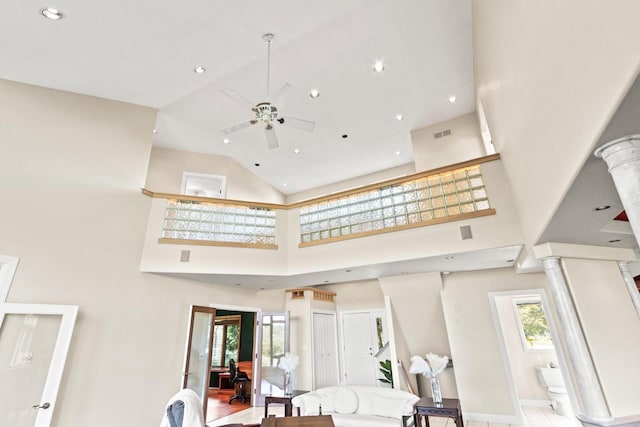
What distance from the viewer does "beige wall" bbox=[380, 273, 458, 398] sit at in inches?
246

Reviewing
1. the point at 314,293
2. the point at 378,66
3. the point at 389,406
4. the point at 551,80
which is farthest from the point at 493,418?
the point at 378,66

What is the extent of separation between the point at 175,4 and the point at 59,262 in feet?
12.7

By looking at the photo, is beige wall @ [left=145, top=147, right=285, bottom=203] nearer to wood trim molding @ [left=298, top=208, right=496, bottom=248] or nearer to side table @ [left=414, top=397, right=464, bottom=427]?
wood trim molding @ [left=298, top=208, right=496, bottom=248]

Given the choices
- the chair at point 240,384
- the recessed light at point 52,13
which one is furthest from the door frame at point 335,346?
the recessed light at point 52,13

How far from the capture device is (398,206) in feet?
17.6

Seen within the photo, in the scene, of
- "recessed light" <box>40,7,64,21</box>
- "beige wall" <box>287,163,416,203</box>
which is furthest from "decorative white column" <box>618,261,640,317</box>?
"recessed light" <box>40,7,64,21</box>

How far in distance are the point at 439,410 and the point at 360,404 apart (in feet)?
4.14

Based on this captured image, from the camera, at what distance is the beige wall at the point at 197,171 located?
7.08 meters

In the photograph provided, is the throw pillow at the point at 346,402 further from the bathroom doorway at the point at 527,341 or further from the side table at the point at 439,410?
the bathroom doorway at the point at 527,341

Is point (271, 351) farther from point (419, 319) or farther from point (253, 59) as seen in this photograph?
point (253, 59)

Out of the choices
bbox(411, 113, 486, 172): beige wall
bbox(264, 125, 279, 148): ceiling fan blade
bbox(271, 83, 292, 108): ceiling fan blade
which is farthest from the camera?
bbox(411, 113, 486, 172): beige wall

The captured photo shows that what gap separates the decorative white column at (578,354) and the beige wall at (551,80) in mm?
521

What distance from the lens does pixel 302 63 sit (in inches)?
207

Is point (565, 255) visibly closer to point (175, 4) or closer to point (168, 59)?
point (175, 4)
